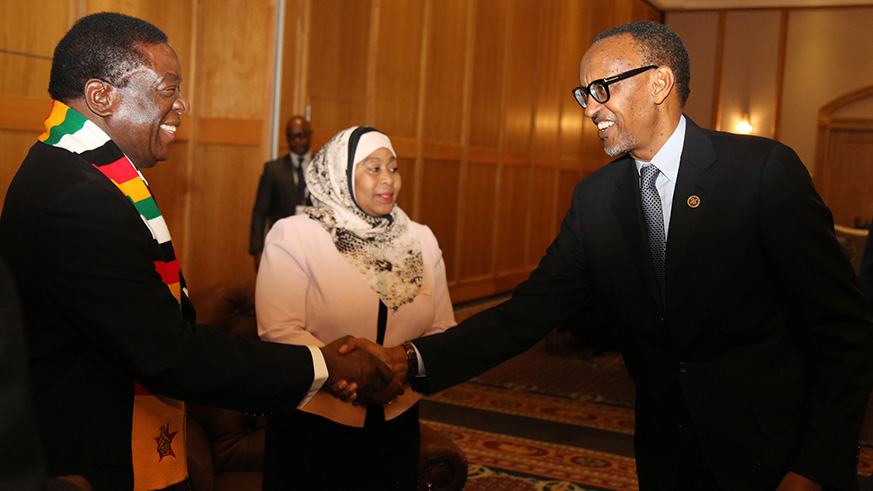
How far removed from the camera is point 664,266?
196 centimetres

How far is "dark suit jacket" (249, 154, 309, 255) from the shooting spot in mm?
6211

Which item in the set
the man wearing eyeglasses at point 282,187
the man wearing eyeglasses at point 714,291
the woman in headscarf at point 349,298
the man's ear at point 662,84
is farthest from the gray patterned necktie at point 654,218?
the man wearing eyeglasses at point 282,187

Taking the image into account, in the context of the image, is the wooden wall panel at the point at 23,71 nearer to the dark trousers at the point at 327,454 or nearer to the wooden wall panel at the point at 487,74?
the dark trousers at the point at 327,454

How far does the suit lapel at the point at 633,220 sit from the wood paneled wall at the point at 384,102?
13.0ft

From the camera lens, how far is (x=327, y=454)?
2492 millimetres

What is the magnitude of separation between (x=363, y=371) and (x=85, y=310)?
970 millimetres

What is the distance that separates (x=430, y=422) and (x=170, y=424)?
3.50 meters

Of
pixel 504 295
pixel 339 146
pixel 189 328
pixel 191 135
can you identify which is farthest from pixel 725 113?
pixel 189 328

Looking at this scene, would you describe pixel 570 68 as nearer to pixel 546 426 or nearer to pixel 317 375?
pixel 546 426

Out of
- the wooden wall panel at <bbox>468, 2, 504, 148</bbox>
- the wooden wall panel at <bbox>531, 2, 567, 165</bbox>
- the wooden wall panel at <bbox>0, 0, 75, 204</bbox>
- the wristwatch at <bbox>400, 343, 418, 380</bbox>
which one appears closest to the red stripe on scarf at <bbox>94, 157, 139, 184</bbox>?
the wristwatch at <bbox>400, 343, 418, 380</bbox>

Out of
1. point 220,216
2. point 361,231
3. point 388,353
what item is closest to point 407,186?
point 220,216

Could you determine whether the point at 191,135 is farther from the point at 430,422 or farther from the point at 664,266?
the point at 664,266

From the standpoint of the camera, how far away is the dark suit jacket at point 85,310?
1.55 m

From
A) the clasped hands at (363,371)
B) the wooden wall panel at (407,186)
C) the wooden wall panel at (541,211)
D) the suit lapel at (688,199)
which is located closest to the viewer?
the suit lapel at (688,199)
